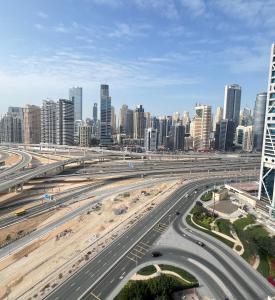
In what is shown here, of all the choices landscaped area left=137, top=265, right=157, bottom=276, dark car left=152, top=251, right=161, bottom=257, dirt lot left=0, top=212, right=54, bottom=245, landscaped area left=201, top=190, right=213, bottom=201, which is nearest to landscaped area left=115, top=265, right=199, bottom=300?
landscaped area left=137, top=265, right=157, bottom=276

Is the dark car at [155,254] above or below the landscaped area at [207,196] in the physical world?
below

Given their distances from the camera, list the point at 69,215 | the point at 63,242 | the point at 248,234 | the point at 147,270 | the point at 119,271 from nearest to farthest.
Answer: the point at 119,271 → the point at 147,270 → the point at 63,242 → the point at 248,234 → the point at 69,215

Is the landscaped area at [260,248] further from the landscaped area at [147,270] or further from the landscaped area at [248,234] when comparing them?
the landscaped area at [147,270]

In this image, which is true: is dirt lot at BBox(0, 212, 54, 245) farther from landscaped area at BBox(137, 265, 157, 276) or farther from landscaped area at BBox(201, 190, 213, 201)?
landscaped area at BBox(201, 190, 213, 201)

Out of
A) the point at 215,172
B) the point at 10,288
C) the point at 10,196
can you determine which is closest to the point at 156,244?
the point at 10,288

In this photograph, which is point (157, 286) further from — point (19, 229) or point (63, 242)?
point (19, 229)

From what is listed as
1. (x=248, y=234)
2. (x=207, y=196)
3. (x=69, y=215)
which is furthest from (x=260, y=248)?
(x=69, y=215)

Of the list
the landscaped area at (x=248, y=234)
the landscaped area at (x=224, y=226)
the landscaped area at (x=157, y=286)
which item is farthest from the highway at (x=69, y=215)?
the landscaped area at (x=224, y=226)

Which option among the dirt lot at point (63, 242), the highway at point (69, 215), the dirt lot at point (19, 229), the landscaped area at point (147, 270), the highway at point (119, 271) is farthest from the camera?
the dirt lot at point (19, 229)
